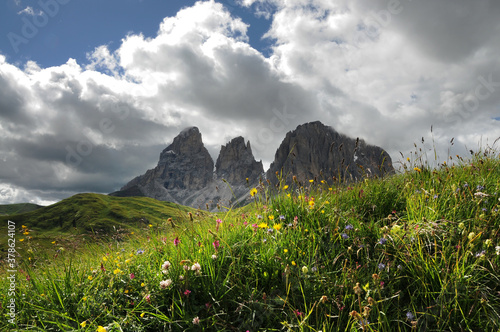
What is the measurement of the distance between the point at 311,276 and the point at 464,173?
5805mm

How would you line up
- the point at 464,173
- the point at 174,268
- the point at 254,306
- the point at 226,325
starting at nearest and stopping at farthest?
the point at 226,325 → the point at 254,306 → the point at 174,268 → the point at 464,173

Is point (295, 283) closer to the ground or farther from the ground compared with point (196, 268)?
closer to the ground

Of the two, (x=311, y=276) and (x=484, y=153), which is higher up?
(x=484, y=153)

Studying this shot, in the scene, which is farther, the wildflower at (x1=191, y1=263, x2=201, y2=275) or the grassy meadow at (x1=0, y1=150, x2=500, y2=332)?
the wildflower at (x1=191, y1=263, x2=201, y2=275)

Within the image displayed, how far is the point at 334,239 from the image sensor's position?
15.3 feet

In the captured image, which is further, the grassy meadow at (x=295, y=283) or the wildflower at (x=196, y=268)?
the wildflower at (x=196, y=268)

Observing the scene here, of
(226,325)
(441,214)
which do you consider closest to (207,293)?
(226,325)

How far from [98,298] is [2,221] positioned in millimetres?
172709

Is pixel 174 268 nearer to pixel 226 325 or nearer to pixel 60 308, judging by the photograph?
pixel 226 325

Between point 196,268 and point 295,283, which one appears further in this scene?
point 295,283

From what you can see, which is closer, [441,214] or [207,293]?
[207,293]

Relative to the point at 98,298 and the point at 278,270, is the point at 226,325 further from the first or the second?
the point at 98,298

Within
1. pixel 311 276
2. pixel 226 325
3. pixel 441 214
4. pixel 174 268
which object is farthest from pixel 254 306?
pixel 441 214

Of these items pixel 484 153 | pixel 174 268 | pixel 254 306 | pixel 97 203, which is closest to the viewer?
pixel 254 306
